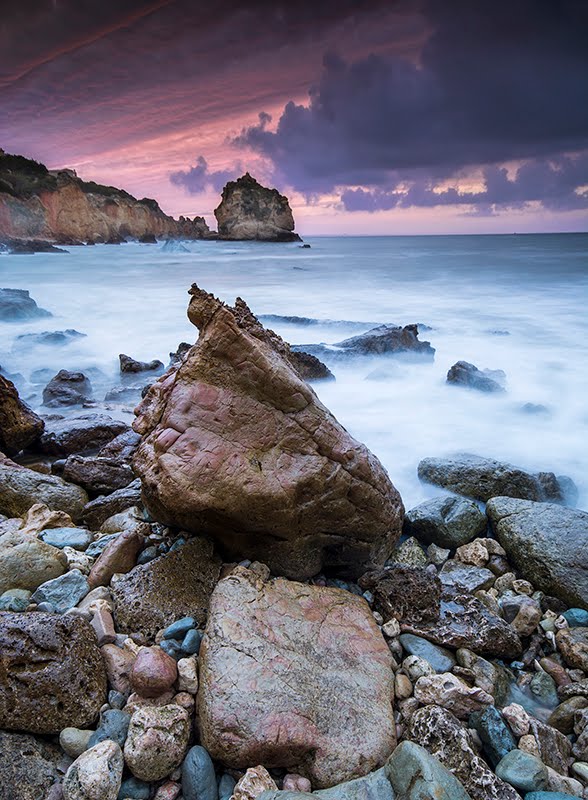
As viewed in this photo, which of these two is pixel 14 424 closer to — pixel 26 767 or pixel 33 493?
pixel 33 493

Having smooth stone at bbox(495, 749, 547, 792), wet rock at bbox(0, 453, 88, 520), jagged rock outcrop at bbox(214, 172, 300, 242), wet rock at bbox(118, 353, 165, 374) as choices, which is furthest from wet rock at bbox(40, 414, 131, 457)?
jagged rock outcrop at bbox(214, 172, 300, 242)

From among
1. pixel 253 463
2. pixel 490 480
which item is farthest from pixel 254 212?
pixel 253 463

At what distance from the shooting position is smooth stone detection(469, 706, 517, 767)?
7.39ft

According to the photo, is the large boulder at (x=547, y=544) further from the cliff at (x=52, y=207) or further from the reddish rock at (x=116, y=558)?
the cliff at (x=52, y=207)

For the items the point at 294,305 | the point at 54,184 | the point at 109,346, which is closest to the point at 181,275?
the point at 294,305

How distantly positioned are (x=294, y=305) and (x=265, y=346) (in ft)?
50.5

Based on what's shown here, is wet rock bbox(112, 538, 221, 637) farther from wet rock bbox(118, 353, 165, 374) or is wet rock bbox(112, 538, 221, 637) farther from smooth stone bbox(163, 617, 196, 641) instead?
wet rock bbox(118, 353, 165, 374)

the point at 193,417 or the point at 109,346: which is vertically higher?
the point at 193,417

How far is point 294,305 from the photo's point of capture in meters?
18.4

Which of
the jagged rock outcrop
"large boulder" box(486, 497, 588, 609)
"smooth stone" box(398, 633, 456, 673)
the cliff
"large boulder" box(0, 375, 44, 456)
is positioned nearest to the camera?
"smooth stone" box(398, 633, 456, 673)

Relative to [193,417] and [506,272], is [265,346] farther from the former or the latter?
[506,272]

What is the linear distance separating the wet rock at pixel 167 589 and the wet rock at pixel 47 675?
307 millimetres

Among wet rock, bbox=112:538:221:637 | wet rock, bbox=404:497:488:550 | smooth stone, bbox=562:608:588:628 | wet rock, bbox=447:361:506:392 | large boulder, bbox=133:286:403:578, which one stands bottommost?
wet rock, bbox=447:361:506:392

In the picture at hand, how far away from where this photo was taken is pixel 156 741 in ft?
6.77
